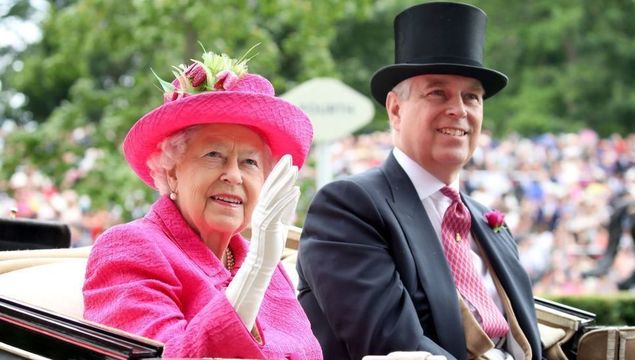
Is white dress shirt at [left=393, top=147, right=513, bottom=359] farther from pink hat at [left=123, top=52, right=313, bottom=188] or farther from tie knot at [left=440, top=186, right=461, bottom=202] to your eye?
pink hat at [left=123, top=52, right=313, bottom=188]

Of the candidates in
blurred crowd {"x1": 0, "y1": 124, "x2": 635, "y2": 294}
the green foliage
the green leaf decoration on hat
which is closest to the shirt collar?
the green leaf decoration on hat

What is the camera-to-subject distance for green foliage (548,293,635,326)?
27.4 ft

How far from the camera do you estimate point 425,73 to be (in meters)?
3.76

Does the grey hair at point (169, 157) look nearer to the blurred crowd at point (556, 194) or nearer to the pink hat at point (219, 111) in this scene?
the pink hat at point (219, 111)

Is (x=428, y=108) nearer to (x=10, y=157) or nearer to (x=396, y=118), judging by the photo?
(x=396, y=118)

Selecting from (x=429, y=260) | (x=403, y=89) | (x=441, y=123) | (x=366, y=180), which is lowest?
(x=429, y=260)

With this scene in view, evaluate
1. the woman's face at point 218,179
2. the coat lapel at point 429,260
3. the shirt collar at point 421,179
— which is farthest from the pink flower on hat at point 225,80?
the shirt collar at point 421,179

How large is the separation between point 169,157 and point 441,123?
3.77 ft

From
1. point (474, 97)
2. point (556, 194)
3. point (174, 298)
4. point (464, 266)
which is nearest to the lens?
point (174, 298)

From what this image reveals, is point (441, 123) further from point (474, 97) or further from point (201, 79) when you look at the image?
point (201, 79)

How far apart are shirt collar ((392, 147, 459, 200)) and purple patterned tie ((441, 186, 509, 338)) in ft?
0.12

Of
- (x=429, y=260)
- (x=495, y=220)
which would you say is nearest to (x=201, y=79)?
(x=429, y=260)

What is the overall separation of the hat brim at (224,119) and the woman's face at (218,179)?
0.04 meters

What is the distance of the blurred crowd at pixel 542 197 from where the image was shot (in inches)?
424
